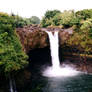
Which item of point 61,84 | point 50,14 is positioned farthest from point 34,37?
point 50,14

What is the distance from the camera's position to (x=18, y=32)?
61.4 feet

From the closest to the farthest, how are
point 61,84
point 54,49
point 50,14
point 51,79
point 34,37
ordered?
point 61,84 < point 51,79 < point 34,37 < point 54,49 < point 50,14

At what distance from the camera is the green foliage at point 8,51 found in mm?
12594

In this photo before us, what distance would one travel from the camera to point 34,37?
2009 centimetres

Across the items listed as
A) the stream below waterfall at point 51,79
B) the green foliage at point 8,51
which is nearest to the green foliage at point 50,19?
A: the stream below waterfall at point 51,79

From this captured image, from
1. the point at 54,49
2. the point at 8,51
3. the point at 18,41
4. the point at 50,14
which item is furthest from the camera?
the point at 50,14

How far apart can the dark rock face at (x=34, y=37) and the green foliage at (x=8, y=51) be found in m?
2.37

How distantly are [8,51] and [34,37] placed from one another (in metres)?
7.19

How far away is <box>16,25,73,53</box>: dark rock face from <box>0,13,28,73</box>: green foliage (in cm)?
237

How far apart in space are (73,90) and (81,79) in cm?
332

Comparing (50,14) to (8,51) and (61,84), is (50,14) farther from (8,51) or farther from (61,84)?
(8,51)

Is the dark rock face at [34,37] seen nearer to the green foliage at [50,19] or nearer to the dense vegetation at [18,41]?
the dense vegetation at [18,41]

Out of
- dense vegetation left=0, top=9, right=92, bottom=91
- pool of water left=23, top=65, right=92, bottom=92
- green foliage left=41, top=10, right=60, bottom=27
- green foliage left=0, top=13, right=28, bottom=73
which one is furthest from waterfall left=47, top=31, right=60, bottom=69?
green foliage left=41, top=10, right=60, bottom=27

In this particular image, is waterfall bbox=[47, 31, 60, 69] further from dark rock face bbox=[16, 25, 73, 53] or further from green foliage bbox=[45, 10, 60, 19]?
green foliage bbox=[45, 10, 60, 19]
